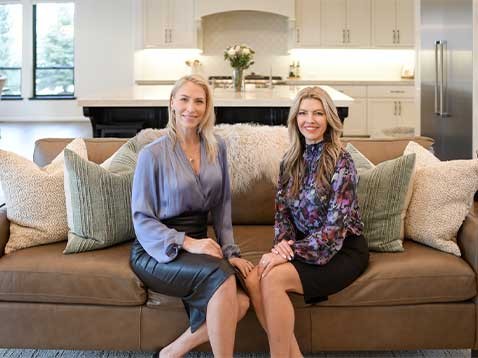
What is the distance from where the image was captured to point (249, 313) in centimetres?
236

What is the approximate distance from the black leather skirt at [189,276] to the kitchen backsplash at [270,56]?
853cm

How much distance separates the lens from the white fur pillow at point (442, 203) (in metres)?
2.53

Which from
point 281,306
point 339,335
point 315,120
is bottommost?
point 339,335

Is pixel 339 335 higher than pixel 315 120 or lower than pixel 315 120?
lower

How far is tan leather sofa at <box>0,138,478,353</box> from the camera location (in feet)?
7.70

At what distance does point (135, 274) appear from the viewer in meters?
2.35

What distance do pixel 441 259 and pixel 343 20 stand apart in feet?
27.6

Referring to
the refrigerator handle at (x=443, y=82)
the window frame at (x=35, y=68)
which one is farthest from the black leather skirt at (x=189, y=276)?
the window frame at (x=35, y=68)

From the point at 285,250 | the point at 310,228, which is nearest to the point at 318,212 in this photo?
the point at 310,228

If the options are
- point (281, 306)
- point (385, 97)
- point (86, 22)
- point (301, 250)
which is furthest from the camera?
point (86, 22)

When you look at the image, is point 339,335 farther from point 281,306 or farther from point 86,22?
point 86,22

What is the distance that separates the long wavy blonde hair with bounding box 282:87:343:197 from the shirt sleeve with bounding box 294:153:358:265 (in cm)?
4

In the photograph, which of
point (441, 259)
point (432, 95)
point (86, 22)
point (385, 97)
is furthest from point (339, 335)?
point (86, 22)

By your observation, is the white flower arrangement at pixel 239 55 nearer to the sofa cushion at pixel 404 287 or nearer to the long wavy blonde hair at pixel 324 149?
the long wavy blonde hair at pixel 324 149
